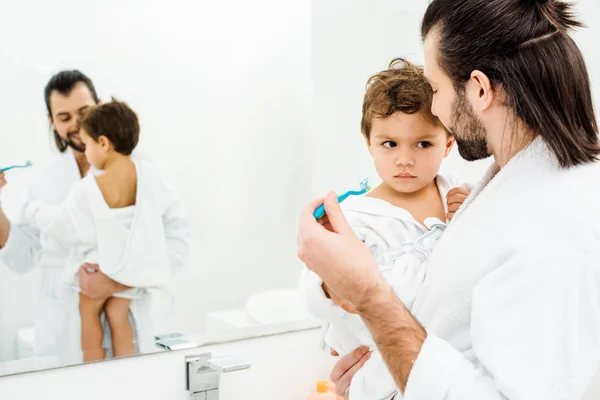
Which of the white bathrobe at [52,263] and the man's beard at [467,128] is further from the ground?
the man's beard at [467,128]

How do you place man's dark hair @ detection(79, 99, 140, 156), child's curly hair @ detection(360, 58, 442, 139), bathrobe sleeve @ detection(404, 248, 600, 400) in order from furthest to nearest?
man's dark hair @ detection(79, 99, 140, 156) → child's curly hair @ detection(360, 58, 442, 139) → bathrobe sleeve @ detection(404, 248, 600, 400)

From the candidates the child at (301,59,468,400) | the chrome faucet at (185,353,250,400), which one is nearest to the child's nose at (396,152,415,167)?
the child at (301,59,468,400)

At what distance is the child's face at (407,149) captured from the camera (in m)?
1.37

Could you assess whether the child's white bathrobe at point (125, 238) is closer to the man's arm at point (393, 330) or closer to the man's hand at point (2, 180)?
the man's hand at point (2, 180)

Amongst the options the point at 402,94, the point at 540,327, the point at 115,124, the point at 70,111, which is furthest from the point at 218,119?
the point at 540,327

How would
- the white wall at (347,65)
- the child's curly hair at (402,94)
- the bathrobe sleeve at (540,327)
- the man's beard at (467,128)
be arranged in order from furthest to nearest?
the white wall at (347,65), the child's curly hair at (402,94), the man's beard at (467,128), the bathrobe sleeve at (540,327)

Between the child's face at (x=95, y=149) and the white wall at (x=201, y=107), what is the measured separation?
0.31ft

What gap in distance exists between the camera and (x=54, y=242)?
162 cm

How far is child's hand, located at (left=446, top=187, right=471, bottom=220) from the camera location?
1390 millimetres

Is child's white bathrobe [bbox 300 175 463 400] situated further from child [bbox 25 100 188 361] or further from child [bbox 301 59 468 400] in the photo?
child [bbox 25 100 188 361]

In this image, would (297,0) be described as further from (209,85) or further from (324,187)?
(324,187)

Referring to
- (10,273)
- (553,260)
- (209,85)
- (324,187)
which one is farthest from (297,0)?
(553,260)

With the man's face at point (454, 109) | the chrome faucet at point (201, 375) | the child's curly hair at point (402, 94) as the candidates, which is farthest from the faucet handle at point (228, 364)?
the man's face at point (454, 109)

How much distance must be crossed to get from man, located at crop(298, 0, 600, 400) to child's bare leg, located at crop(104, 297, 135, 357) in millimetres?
781
